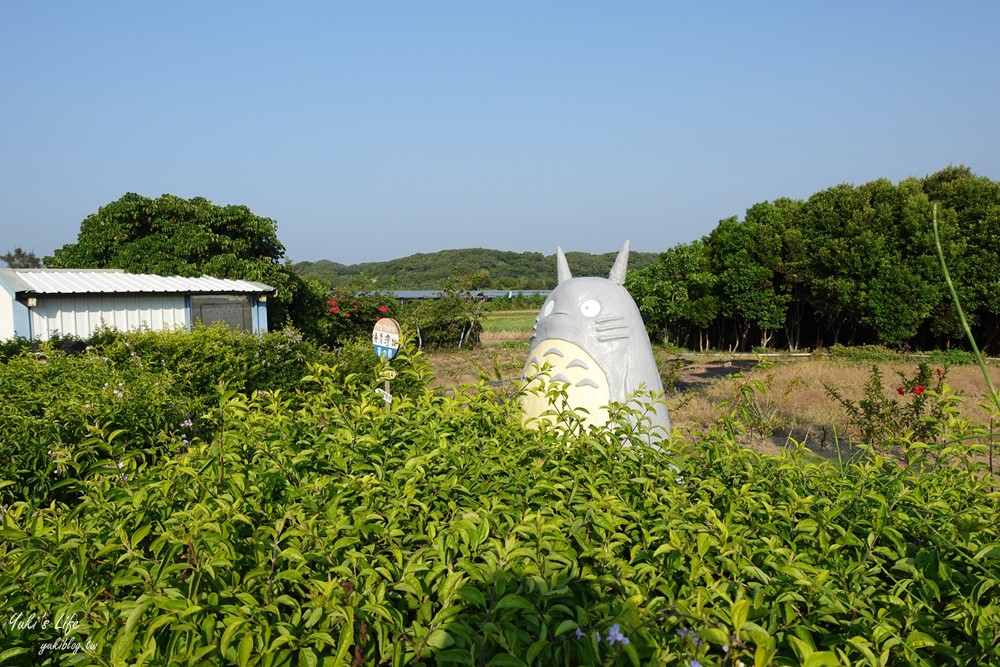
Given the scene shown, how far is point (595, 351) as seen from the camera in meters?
4.72

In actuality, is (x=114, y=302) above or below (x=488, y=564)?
above

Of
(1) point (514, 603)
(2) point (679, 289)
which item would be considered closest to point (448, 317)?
(2) point (679, 289)

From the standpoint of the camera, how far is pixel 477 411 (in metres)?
2.97

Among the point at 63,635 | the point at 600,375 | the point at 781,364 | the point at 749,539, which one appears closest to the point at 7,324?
the point at 600,375

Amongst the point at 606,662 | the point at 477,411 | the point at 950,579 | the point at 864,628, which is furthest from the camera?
the point at 477,411

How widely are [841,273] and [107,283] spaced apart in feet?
68.5

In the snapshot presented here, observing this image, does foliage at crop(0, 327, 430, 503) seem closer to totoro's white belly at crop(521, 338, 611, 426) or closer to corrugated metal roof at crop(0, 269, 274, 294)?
totoro's white belly at crop(521, 338, 611, 426)

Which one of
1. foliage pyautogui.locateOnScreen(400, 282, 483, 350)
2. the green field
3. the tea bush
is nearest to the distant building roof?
foliage pyautogui.locateOnScreen(400, 282, 483, 350)

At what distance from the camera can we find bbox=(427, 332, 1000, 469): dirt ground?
5887 mm

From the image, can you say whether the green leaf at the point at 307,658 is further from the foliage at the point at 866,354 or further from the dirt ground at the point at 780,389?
the foliage at the point at 866,354

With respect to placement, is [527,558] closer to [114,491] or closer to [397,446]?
[397,446]

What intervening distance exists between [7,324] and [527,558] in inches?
462

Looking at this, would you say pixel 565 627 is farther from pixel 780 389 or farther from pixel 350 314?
pixel 350 314

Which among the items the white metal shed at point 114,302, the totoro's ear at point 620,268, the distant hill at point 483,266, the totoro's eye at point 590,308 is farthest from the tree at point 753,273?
the distant hill at point 483,266
